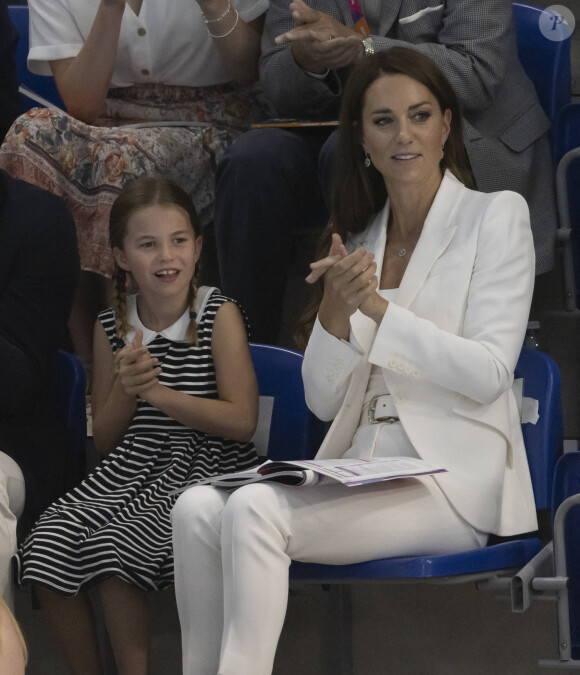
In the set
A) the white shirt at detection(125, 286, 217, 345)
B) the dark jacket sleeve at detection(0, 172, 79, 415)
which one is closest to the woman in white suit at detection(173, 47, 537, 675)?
the white shirt at detection(125, 286, 217, 345)

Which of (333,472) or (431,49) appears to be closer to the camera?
(333,472)

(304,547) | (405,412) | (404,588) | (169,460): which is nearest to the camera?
(304,547)

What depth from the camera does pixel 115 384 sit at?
2465mm

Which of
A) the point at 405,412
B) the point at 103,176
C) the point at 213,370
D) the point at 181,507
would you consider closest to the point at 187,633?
the point at 181,507

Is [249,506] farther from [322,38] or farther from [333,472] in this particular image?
[322,38]

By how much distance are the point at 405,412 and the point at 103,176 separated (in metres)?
1.21

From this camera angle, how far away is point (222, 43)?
2992 mm

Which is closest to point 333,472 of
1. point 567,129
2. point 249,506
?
point 249,506

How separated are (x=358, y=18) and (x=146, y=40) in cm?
60

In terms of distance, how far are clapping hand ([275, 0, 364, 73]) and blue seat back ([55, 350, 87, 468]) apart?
2.88 ft

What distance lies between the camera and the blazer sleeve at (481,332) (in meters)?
A: 2.02

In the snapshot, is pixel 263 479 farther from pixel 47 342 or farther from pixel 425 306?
pixel 47 342

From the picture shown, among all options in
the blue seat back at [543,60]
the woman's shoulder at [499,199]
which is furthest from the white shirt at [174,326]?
the blue seat back at [543,60]

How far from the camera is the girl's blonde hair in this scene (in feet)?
8.48
